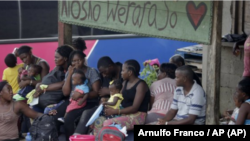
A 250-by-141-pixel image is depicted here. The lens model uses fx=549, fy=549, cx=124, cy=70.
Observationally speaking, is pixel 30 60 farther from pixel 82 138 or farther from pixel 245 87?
pixel 245 87

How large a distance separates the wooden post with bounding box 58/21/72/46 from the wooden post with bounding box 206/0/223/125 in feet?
8.91

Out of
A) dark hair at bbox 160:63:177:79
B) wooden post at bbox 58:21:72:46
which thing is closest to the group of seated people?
dark hair at bbox 160:63:177:79

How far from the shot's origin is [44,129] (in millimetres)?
6906

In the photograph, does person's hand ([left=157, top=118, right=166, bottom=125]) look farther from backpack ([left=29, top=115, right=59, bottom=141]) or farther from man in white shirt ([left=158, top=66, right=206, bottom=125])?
backpack ([left=29, top=115, right=59, bottom=141])

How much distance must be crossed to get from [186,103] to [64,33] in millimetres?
2551

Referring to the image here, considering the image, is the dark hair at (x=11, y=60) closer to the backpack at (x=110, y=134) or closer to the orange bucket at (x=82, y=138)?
the orange bucket at (x=82, y=138)

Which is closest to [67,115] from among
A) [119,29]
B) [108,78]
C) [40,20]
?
[108,78]

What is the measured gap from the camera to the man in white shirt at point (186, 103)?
19.8 feet

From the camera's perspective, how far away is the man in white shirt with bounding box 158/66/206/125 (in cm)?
603

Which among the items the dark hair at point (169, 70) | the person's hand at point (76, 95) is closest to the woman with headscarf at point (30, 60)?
the person's hand at point (76, 95)

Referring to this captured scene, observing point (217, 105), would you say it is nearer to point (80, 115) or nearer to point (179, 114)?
point (179, 114)

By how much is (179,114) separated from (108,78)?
1474mm

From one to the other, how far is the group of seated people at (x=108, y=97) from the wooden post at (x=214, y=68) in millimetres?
153

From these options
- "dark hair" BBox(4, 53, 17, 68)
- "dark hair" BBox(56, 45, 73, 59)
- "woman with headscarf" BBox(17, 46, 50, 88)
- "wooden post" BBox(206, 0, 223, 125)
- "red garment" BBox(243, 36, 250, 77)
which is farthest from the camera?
"dark hair" BBox(4, 53, 17, 68)
